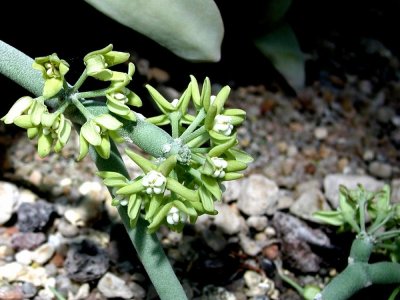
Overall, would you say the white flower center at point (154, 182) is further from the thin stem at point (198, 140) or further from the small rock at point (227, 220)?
the small rock at point (227, 220)

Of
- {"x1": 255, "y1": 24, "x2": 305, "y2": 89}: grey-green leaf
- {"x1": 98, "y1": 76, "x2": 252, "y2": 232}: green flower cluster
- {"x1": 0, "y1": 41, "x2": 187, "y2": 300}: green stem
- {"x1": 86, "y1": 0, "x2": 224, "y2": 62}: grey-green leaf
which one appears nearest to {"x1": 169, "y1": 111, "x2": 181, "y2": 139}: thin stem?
{"x1": 98, "y1": 76, "x2": 252, "y2": 232}: green flower cluster

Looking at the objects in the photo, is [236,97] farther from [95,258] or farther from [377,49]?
[95,258]

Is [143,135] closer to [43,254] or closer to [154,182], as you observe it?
[154,182]

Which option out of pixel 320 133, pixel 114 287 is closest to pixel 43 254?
pixel 114 287

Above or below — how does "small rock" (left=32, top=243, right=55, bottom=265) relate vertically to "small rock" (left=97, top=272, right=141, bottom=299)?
above

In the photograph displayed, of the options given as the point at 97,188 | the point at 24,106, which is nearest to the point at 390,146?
the point at 97,188

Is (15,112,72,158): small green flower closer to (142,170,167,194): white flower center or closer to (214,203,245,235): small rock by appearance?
(142,170,167,194): white flower center

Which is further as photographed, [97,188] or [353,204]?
[97,188]
